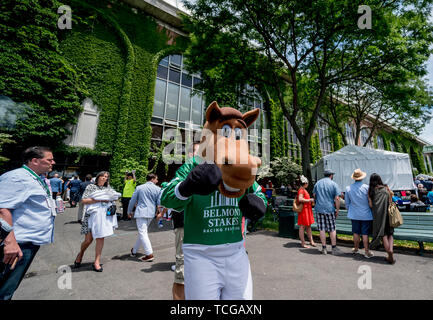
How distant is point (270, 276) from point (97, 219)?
332 cm

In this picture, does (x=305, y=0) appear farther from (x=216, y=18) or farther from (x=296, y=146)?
(x=296, y=146)

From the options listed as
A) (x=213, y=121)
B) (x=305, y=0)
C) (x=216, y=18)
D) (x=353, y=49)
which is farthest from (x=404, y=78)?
(x=213, y=121)

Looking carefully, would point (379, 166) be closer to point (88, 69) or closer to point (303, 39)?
point (303, 39)

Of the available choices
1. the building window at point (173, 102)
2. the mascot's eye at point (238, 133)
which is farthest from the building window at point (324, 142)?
the mascot's eye at point (238, 133)

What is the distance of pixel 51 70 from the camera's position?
1262cm

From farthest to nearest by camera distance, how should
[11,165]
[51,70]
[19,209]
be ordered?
[51,70] < [11,165] < [19,209]

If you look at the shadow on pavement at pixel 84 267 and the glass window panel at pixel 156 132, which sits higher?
the glass window panel at pixel 156 132

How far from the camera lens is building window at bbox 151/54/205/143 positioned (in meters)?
16.9

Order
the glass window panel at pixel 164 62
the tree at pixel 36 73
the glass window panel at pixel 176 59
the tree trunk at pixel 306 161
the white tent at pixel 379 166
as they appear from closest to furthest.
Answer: the tree trunk at pixel 306 161 < the tree at pixel 36 73 < the white tent at pixel 379 166 < the glass window panel at pixel 164 62 < the glass window panel at pixel 176 59

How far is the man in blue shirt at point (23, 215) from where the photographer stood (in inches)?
80.9

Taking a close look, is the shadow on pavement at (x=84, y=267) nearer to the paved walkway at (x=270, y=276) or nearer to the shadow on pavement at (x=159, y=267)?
the paved walkway at (x=270, y=276)

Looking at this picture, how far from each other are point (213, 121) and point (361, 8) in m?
8.28

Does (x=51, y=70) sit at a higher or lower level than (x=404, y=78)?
higher

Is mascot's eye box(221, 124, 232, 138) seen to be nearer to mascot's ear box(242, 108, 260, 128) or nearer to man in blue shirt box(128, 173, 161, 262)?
mascot's ear box(242, 108, 260, 128)
